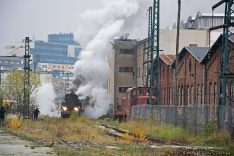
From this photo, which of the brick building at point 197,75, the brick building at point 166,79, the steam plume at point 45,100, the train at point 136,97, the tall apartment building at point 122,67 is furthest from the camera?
the steam plume at point 45,100

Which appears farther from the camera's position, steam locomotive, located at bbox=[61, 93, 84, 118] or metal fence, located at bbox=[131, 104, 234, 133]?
steam locomotive, located at bbox=[61, 93, 84, 118]

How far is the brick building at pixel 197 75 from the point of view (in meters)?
28.8

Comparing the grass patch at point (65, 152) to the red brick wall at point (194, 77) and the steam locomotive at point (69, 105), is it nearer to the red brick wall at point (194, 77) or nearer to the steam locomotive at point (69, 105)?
the red brick wall at point (194, 77)

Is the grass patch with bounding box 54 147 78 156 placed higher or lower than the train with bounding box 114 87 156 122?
lower

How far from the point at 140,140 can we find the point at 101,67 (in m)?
32.3

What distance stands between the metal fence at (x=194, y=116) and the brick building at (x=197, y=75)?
4.93 m

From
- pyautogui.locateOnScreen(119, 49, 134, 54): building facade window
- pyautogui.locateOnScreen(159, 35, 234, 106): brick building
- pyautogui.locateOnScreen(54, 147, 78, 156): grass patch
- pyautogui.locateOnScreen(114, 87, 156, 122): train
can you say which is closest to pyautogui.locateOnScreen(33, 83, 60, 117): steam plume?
pyautogui.locateOnScreen(119, 49, 134, 54): building facade window

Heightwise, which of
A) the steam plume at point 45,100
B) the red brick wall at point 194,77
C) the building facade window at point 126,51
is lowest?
the steam plume at point 45,100

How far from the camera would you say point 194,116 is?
20.6m

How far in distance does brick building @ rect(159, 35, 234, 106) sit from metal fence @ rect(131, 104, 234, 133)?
4.93 metres

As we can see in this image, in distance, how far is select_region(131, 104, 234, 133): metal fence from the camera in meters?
18.4

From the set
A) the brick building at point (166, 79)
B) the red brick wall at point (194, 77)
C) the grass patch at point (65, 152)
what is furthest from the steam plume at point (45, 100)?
the grass patch at point (65, 152)

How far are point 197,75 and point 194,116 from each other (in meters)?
13.1

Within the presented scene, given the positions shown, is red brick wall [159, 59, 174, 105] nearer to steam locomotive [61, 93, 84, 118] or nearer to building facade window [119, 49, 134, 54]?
steam locomotive [61, 93, 84, 118]
